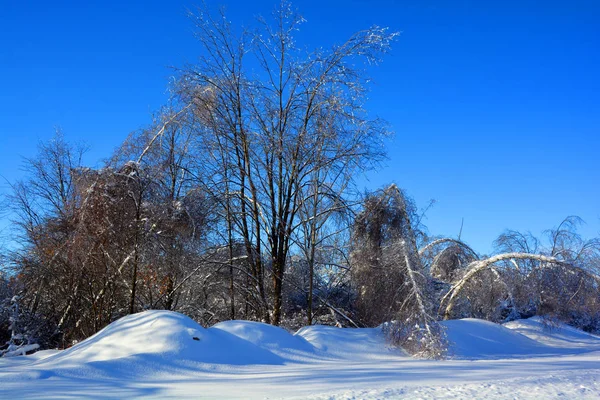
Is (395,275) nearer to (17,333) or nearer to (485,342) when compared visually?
(485,342)

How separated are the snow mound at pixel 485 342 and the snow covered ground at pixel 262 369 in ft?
0.19

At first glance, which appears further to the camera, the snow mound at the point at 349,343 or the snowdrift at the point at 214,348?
the snow mound at the point at 349,343

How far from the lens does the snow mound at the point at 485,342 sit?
40.1ft

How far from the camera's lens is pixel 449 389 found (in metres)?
6.55

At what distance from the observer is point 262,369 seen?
865 centimetres

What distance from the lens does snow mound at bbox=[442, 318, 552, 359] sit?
40.1 ft

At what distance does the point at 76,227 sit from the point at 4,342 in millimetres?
6416

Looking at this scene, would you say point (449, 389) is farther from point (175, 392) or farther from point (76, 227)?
point (76, 227)

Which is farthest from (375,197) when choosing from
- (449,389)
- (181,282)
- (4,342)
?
(4,342)

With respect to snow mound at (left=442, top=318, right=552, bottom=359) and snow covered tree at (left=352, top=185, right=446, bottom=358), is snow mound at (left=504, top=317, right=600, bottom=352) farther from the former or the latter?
snow covered tree at (left=352, top=185, right=446, bottom=358)

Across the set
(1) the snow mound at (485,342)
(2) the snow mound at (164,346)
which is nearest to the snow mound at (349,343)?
(1) the snow mound at (485,342)

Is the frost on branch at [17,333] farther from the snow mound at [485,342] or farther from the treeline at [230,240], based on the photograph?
the snow mound at [485,342]

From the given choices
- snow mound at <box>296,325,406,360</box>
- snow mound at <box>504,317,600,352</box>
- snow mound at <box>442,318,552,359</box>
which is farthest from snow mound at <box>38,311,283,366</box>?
snow mound at <box>504,317,600,352</box>

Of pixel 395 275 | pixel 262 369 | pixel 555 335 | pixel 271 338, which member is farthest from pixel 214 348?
pixel 555 335
